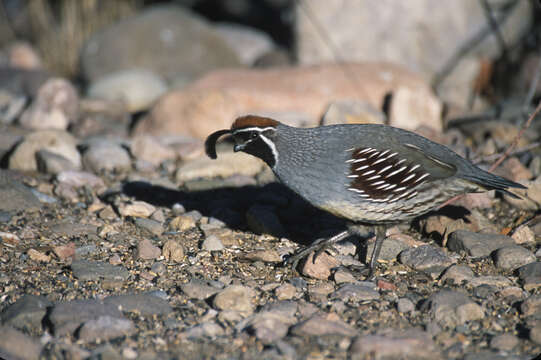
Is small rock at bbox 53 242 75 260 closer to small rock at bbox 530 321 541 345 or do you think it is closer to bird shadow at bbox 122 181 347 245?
bird shadow at bbox 122 181 347 245

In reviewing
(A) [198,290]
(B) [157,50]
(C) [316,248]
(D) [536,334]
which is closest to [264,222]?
(C) [316,248]

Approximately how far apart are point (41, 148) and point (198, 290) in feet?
11.2

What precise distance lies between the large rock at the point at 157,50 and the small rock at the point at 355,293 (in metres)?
7.88

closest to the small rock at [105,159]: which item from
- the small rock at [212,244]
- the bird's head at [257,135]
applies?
the small rock at [212,244]

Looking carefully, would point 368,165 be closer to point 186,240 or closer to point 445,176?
point 445,176

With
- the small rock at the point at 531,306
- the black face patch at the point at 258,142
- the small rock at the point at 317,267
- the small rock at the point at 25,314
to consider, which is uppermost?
the black face patch at the point at 258,142

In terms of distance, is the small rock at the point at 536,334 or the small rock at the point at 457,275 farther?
Answer: the small rock at the point at 457,275

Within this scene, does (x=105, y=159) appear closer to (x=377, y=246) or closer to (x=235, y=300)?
(x=235, y=300)

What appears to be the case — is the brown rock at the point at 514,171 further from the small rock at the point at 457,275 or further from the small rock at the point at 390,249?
the small rock at the point at 457,275

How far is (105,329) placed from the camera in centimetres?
369

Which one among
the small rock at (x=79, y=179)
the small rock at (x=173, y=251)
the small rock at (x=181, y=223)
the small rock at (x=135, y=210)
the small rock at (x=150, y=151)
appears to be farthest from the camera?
the small rock at (x=150, y=151)

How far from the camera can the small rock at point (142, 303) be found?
4.01 metres

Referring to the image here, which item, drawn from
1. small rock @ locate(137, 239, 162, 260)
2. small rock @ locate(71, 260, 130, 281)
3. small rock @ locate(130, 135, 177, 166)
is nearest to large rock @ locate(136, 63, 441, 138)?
small rock @ locate(130, 135, 177, 166)

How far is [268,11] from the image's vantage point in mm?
13625
